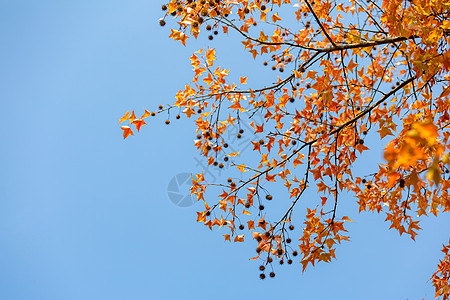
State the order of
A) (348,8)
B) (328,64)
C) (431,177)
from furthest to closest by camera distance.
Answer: (348,8), (328,64), (431,177)

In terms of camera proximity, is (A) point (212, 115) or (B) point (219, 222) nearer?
(B) point (219, 222)

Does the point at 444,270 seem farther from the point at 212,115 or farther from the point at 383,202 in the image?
the point at 212,115

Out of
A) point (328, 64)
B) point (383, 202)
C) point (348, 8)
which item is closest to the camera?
point (328, 64)

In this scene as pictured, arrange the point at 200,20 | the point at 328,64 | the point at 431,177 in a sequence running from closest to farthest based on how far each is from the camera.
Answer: the point at 431,177 → the point at 200,20 → the point at 328,64

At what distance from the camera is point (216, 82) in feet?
13.0

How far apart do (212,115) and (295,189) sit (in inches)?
54.2

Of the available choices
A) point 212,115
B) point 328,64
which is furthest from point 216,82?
point 328,64

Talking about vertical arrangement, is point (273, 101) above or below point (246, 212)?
above

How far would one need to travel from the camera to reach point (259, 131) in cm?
376

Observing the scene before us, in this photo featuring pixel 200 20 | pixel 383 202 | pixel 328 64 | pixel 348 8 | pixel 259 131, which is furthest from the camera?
pixel 348 8

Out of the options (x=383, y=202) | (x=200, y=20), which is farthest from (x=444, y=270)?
(x=200, y=20)

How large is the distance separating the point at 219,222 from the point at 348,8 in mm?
3960

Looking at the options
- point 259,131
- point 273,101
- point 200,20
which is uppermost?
point 200,20

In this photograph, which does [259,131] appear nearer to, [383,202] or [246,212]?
[246,212]
